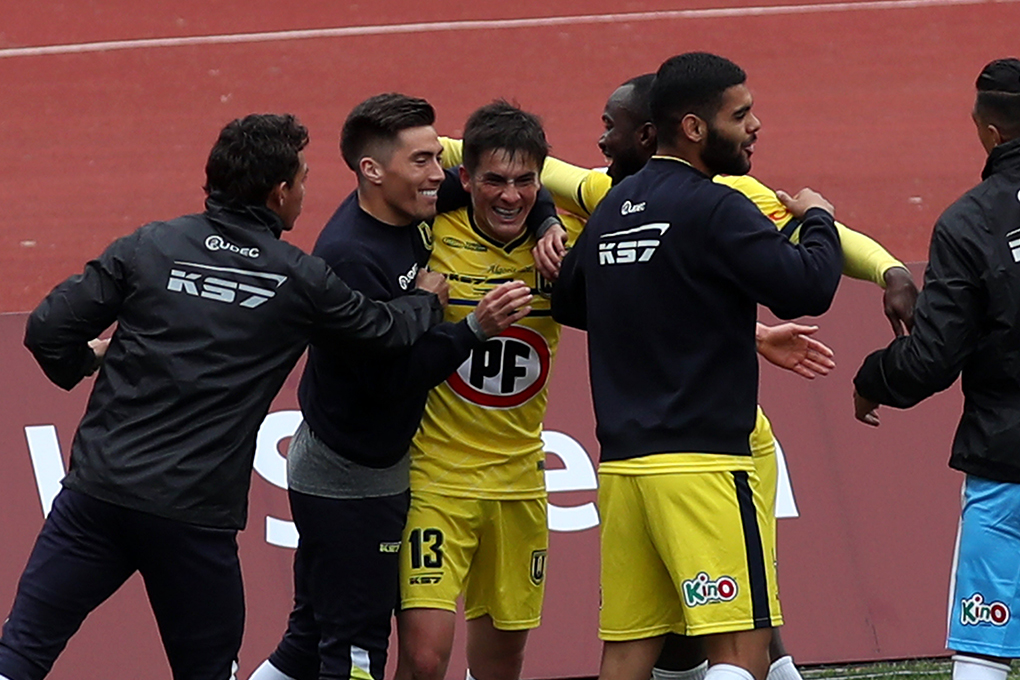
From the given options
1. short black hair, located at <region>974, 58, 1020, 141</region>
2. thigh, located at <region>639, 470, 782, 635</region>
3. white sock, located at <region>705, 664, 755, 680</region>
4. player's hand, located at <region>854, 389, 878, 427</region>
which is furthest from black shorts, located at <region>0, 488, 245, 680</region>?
short black hair, located at <region>974, 58, 1020, 141</region>

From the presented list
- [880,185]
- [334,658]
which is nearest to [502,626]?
[334,658]

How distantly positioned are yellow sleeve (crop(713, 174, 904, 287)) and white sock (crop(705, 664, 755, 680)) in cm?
127

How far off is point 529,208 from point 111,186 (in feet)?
20.3

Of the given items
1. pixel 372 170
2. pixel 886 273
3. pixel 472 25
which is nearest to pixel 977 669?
pixel 886 273

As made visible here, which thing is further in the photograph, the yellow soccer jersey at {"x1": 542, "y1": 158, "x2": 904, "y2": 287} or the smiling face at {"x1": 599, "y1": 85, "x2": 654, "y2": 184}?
the smiling face at {"x1": 599, "y1": 85, "x2": 654, "y2": 184}

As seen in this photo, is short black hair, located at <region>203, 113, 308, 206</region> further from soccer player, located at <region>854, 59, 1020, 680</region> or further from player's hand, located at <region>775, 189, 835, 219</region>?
soccer player, located at <region>854, 59, 1020, 680</region>

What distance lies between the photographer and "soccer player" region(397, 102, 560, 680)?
5043 millimetres

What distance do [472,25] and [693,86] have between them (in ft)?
28.5

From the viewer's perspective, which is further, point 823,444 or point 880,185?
point 880,185

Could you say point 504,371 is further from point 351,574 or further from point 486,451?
point 351,574

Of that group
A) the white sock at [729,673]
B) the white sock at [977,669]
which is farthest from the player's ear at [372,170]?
the white sock at [977,669]

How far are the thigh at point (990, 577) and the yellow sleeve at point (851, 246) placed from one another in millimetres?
727

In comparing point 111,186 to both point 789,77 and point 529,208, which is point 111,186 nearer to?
point 789,77

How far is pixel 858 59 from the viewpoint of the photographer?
12.4m
